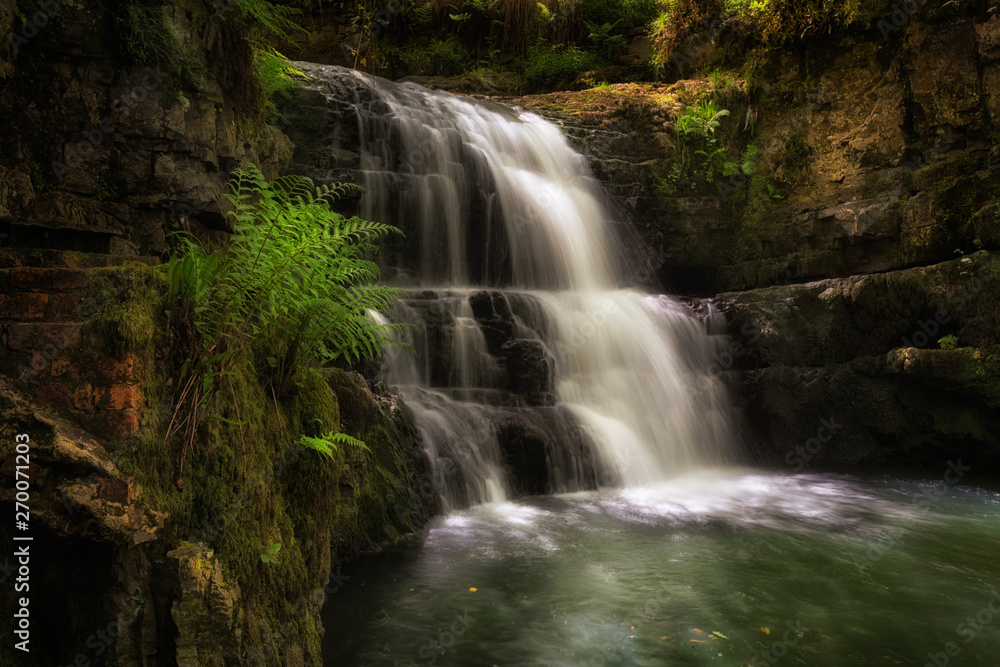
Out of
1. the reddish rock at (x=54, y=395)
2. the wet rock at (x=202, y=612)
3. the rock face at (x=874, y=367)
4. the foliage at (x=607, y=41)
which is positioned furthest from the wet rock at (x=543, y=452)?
the foliage at (x=607, y=41)

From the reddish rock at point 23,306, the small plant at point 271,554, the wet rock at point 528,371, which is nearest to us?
the reddish rock at point 23,306

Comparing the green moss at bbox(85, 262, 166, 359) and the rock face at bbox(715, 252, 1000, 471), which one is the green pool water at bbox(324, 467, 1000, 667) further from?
the green moss at bbox(85, 262, 166, 359)

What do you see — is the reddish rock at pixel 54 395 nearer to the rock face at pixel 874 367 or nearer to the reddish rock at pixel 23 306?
the reddish rock at pixel 23 306

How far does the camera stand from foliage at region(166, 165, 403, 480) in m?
Answer: 2.73

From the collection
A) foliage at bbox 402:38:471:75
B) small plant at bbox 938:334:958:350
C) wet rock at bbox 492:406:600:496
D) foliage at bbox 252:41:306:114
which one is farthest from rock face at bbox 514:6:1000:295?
foliage at bbox 252:41:306:114

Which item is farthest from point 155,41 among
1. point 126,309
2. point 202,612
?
point 202,612

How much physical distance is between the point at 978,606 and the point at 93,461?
18.4ft

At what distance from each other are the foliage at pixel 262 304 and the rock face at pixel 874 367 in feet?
26.3

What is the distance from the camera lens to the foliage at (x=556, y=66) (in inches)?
633

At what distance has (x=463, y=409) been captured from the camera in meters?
7.47

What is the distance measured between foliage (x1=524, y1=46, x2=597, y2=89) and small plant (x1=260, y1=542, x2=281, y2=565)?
1512cm

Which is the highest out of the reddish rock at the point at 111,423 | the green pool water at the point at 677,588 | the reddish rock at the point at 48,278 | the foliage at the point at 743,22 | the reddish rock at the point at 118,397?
the foliage at the point at 743,22

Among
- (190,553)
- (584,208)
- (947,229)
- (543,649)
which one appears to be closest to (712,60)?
(584,208)

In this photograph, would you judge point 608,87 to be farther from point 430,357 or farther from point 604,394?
point 430,357
